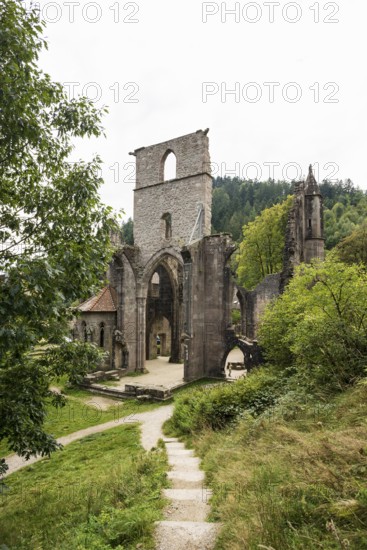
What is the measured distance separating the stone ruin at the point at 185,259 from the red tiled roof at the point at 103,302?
0.06 m

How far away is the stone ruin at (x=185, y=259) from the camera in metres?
17.2

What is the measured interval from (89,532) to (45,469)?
16.9 ft

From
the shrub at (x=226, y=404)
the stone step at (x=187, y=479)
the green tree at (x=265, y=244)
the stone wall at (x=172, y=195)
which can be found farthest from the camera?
the green tree at (x=265, y=244)

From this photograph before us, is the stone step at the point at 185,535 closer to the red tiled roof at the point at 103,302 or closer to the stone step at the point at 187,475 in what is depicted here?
the stone step at the point at 187,475

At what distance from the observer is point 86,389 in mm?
16391

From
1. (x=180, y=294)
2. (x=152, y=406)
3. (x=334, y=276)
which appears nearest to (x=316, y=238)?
(x=180, y=294)

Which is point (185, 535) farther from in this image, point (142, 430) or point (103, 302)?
point (103, 302)

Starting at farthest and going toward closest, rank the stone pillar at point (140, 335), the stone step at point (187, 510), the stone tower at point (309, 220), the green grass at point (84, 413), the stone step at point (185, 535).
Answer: the stone pillar at point (140, 335), the stone tower at point (309, 220), the green grass at point (84, 413), the stone step at point (187, 510), the stone step at point (185, 535)

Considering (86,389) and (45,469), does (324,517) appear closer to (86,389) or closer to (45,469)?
(45,469)

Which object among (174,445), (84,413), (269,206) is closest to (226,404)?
(174,445)

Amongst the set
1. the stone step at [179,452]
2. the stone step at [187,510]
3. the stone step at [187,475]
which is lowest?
the stone step at [179,452]

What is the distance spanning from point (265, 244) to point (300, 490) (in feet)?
96.5

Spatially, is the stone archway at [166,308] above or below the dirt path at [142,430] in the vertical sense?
above

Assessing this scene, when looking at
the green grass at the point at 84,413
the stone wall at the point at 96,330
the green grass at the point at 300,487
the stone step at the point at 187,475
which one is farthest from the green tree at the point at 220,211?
the green grass at the point at 300,487
